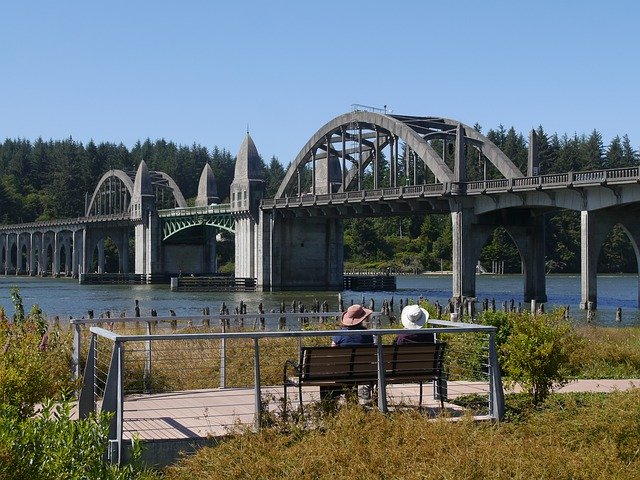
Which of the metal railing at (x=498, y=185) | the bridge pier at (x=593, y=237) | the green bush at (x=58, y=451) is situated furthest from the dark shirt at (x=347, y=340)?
the bridge pier at (x=593, y=237)

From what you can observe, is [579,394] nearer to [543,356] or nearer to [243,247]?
[543,356]

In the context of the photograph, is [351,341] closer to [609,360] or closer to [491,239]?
[609,360]

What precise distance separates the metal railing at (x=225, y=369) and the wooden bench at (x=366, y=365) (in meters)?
0.25

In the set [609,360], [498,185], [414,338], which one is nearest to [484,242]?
[498,185]

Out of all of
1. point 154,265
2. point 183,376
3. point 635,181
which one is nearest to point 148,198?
point 154,265

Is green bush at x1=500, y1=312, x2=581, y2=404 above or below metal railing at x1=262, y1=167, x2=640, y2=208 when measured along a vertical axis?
below

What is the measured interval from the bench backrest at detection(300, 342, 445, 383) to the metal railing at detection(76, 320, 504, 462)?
25cm

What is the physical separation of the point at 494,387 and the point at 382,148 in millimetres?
75431

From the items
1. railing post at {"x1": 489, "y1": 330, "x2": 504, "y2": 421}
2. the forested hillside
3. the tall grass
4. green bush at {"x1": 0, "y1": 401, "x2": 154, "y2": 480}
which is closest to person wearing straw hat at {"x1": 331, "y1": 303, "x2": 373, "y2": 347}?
railing post at {"x1": 489, "y1": 330, "x2": 504, "y2": 421}

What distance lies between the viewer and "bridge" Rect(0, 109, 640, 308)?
2328 inches

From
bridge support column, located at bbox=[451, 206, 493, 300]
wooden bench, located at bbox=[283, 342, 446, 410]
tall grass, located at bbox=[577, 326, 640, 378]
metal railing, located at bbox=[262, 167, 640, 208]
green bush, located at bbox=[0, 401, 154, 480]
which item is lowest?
tall grass, located at bbox=[577, 326, 640, 378]

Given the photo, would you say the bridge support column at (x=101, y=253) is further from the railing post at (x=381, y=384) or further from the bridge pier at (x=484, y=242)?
the railing post at (x=381, y=384)

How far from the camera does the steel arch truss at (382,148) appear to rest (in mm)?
71062

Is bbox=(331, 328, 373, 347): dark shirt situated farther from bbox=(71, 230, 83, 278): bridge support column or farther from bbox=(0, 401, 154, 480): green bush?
bbox=(71, 230, 83, 278): bridge support column
